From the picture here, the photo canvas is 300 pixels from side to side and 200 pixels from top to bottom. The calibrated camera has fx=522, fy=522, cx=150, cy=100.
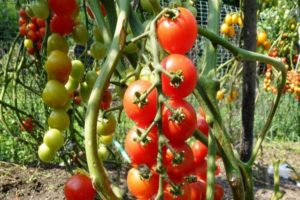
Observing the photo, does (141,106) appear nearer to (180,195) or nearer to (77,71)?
A: (180,195)

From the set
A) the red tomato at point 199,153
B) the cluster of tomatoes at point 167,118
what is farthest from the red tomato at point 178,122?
the red tomato at point 199,153

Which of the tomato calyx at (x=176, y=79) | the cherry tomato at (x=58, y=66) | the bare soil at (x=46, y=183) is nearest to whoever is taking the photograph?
the tomato calyx at (x=176, y=79)

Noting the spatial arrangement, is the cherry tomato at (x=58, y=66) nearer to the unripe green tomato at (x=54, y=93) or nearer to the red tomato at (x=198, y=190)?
the unripe green tomato at (x=54, y=93)

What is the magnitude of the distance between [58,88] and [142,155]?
0.16 meters

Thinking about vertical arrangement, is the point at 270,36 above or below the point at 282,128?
above

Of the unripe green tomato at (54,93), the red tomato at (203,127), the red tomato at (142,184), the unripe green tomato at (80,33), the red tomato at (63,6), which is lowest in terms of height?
the red tomato at (142,184)

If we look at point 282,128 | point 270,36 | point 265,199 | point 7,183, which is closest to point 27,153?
point 7,183

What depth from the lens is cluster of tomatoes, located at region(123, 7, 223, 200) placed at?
0.36 metres

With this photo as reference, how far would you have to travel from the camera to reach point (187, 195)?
0.40m

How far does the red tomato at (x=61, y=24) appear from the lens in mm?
538

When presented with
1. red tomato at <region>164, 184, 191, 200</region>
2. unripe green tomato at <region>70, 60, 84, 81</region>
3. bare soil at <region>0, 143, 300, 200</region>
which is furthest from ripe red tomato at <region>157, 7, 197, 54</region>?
bare soil at <region>0, 143, 300, 200</region>

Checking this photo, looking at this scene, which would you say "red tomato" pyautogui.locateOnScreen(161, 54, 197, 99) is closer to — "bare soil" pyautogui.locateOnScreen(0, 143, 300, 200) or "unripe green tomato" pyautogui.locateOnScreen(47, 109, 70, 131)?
"unripe green tomato" pyautogui.locateOnScreen(47, 109, 70, 131)

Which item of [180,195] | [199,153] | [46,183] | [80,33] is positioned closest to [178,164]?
[180,195]

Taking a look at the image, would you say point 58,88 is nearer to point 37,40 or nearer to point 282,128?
point 37,40
